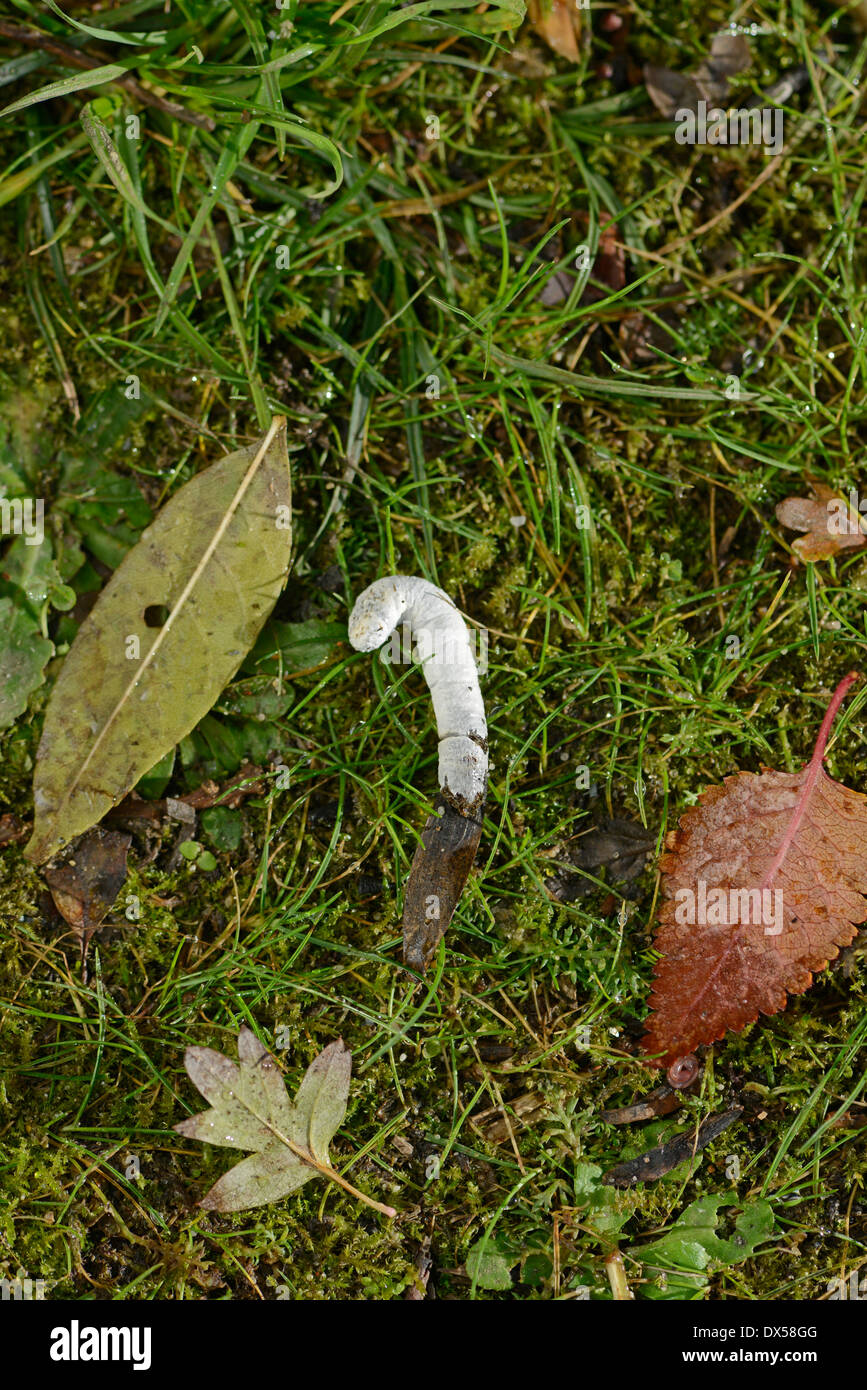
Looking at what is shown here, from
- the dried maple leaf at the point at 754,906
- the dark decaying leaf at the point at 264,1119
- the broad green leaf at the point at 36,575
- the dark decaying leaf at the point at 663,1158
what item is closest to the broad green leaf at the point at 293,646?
the broad green leaf at the point at 36,575

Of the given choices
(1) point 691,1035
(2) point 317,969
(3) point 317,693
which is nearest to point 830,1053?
(1) point 691,1035

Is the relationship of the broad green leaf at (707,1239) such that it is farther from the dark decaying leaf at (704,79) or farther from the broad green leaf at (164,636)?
the dark decaying leaf at (704,79)

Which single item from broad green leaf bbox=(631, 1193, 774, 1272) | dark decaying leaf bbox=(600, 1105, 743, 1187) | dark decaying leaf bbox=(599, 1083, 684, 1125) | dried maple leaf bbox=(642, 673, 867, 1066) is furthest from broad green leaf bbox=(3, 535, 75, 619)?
broad green leaf bbox=(631, 1193, 774, 1272)

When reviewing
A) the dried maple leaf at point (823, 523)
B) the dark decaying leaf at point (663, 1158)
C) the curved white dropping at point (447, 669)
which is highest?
the dried maple leaf at point (823, 523)

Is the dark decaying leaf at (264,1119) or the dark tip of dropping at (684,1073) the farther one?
the dark tip of dropping at (684,1073)

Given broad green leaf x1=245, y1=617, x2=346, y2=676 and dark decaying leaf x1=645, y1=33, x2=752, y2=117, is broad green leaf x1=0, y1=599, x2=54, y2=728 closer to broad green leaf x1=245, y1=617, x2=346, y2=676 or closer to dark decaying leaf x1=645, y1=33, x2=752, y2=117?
broad green leaf x1=245, y1=617, x2=346, y2=676

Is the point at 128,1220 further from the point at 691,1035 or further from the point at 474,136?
the point at 474,136

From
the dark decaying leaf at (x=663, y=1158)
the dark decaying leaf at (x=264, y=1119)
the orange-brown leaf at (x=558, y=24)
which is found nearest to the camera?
the dark decaying leaf at (x=264, y=1119)
